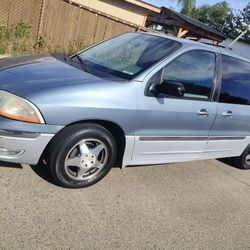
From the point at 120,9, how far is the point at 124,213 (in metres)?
15.1

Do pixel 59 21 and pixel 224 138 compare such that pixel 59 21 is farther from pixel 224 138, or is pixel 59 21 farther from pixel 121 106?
pixel 121 106

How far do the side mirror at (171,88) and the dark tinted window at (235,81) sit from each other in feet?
3.36

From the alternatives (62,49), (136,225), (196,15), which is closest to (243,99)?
(136,225)

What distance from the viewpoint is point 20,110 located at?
148 inches

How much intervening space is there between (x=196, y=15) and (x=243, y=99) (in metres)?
65.4

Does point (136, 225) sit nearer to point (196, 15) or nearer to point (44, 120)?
point (44, 120)

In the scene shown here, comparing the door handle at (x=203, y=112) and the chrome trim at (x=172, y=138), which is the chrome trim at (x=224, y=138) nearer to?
the chrome trim at (x=172, y=138)

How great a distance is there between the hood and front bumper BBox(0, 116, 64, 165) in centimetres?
31

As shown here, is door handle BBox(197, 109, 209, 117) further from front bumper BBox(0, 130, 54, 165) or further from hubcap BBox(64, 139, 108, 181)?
front bumper BBox(0, 130, 54, 165)

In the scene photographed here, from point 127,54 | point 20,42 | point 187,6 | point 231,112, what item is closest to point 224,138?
point 231,112

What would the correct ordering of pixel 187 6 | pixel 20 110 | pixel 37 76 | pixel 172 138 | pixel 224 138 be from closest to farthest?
1. pixel 20 110
2. pixel 37 76
3. pixel 172 138
4. pixel 224 138
5. pixel 187 6

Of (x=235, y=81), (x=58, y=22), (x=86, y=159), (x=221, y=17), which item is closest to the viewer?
(x=86, y=159)

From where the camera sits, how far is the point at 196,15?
67.6m

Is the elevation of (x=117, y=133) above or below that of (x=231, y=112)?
below
